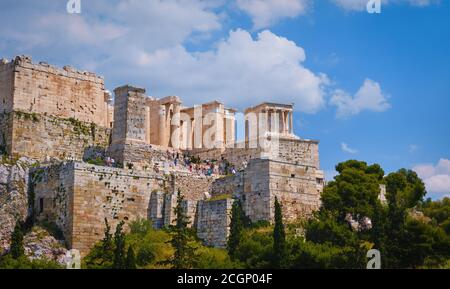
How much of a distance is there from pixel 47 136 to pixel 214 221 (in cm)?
1229

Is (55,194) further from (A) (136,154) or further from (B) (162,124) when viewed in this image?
(B) (162,124)

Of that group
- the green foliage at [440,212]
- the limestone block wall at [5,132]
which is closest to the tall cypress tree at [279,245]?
the green foliage at [440,212]

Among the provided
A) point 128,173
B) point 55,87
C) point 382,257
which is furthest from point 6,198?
point 382,257

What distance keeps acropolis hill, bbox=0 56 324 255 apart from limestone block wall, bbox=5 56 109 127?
6 cm

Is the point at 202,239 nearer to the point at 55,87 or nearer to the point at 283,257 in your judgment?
the point at 283,257

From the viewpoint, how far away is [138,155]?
49.6 m

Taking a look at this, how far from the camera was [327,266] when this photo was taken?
38.5m

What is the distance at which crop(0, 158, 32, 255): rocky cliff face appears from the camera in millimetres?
43594

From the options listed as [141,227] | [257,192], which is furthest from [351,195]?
[141,227]

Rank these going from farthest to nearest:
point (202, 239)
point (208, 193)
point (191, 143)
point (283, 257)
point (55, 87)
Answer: point (191, 143), point (55, 87), point (208, 193), point (202, 239), point (283, 257)

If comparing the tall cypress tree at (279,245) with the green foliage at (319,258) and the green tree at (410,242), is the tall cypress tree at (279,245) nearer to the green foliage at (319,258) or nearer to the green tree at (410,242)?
the green foliage at (319,258)

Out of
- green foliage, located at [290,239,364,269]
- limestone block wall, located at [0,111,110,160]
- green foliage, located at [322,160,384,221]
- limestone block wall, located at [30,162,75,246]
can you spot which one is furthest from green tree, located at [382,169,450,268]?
limestone block wall, located at [0,111,110,160]

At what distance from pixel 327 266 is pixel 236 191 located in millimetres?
8126

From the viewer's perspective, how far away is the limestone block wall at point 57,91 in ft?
165
